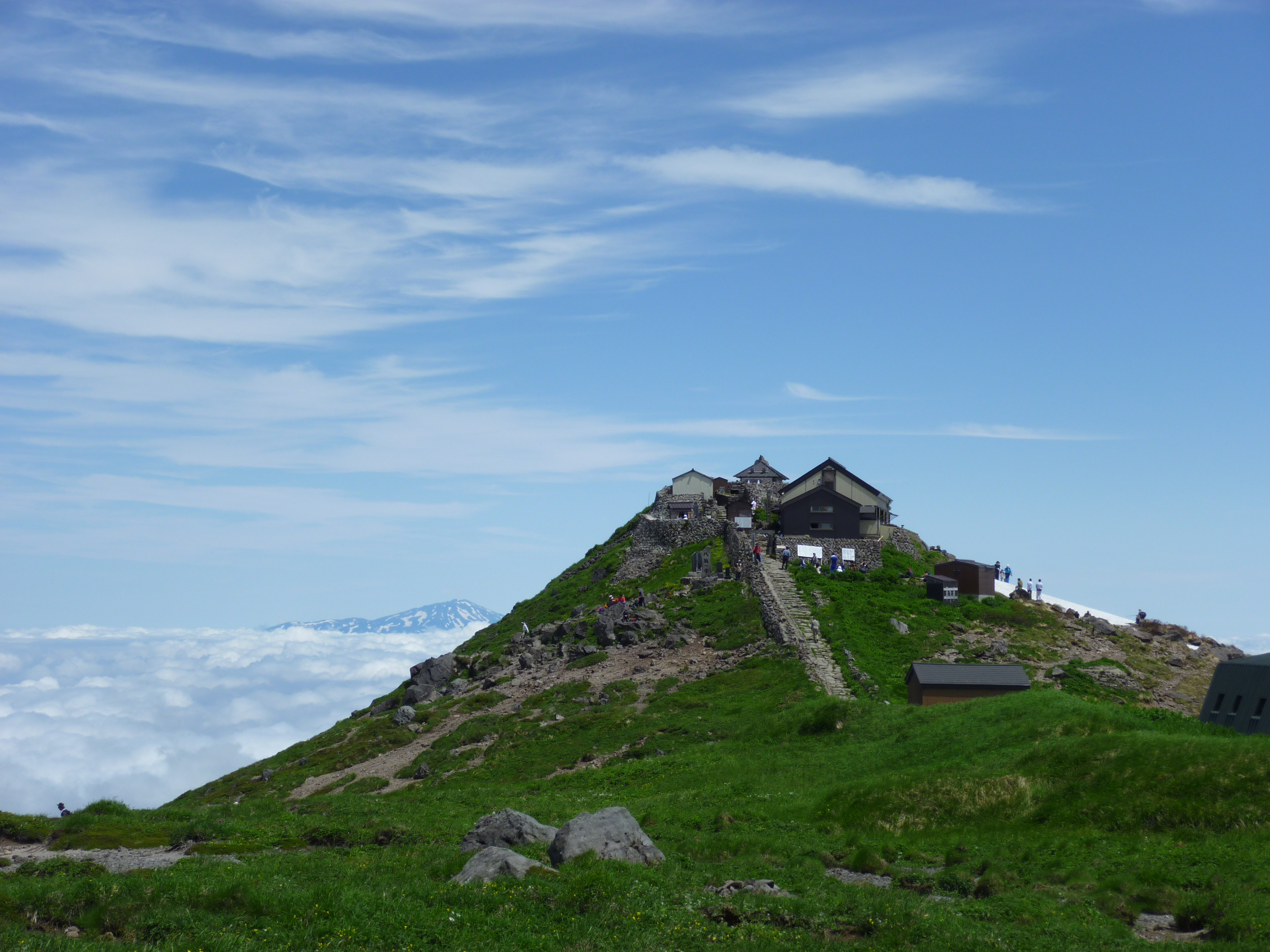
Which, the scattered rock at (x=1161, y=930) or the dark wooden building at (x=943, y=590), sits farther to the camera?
the dark wooden building at (x=943, y=590)

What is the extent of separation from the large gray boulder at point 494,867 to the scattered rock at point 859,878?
8.66 m

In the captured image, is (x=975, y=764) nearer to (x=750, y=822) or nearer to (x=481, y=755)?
(x=750, y=822)

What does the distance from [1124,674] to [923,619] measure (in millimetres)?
14237

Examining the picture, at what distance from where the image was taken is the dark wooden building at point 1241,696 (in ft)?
130

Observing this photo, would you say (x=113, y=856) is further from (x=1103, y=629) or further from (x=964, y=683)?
(x=1103, y=629)

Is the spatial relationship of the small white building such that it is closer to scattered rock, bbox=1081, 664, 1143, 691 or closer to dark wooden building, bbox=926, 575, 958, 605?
dark wooden building, bbox=926, 575, 958, 605

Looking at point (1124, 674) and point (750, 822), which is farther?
point (1124, 674)

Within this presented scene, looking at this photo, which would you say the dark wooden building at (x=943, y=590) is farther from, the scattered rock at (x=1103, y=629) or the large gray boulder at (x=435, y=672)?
the large gray boulder at (x=435, y=672)

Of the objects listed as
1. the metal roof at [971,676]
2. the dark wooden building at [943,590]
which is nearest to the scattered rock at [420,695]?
the dark wooden building at [943,590]

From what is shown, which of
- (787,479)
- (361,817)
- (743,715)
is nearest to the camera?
(361,817)

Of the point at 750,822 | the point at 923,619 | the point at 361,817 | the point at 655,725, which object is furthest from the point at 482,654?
the point at 750,822

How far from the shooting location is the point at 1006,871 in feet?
92.2

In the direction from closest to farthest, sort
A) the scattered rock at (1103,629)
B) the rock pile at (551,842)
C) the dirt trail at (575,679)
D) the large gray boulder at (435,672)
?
the rock pile at (551,842), the dirt trail at (575,679), the scattered rock at (1103,629), the large gray boulder at (435,672)

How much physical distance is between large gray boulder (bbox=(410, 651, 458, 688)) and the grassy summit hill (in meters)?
15.3
